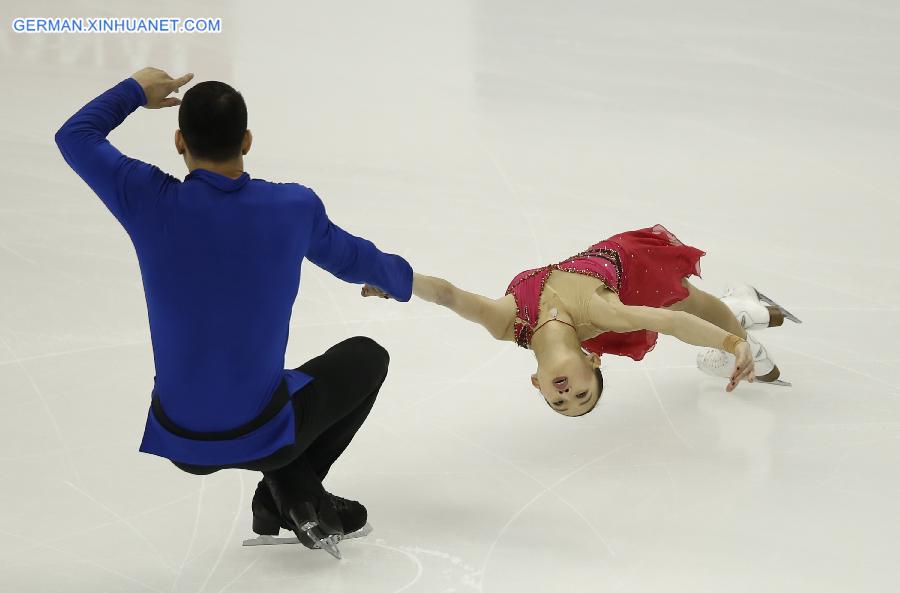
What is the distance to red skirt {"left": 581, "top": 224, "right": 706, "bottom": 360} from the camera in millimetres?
4324

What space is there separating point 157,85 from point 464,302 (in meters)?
1.26

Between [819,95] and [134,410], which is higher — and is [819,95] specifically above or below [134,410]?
above

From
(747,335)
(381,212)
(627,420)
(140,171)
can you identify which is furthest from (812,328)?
(140,171)

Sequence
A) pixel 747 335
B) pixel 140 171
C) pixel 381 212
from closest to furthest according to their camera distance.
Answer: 1. pixel 140 171
2. pixel 747 335
3. pixel 381 212

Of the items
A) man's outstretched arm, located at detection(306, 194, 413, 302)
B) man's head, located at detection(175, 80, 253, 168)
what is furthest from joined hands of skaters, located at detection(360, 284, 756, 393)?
man's head, located at detection(175, 80, 253, 168)

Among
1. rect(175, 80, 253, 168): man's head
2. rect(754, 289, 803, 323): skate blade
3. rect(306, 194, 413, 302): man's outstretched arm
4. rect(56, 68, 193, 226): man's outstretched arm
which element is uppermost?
rect(175, 80, 253, 168): man's head

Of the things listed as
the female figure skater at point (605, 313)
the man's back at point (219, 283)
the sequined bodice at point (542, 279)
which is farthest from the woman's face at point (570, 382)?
the man's back at point (219, 283)

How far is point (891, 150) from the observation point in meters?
6.82

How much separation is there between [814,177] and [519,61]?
2475 mm

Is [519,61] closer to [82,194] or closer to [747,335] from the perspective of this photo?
[82,194]

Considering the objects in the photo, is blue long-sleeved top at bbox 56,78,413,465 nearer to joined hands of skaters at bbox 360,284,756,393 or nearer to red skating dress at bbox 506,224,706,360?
joined hands of skaters at bbox 360,284,756,393

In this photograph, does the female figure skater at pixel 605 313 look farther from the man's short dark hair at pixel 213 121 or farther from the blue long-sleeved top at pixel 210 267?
the man's short dark hair at pixel 213 121

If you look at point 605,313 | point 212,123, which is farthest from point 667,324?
point 212,123

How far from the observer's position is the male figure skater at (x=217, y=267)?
2.84 metres
